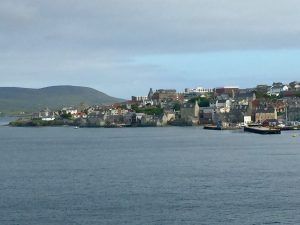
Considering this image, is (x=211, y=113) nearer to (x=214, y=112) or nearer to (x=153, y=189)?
(x=214, y=112)

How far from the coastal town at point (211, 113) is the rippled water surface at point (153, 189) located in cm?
4299

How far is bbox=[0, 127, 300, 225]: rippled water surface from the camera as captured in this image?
20984 millimetres

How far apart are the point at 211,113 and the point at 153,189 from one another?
71833 mm

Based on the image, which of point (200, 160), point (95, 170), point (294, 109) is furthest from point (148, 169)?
point (294, 109)

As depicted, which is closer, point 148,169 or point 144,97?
point 148,169

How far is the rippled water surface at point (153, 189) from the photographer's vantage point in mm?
20984

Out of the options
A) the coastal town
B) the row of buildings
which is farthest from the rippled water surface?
the row of buildings

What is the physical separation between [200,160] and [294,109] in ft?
185

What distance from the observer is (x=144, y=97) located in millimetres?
148625

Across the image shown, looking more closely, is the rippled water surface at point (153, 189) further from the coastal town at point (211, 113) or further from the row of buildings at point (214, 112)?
the row of buildings at point (214, 112)

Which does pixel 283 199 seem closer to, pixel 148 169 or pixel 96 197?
pixel 96 197

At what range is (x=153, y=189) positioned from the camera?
25.7 m

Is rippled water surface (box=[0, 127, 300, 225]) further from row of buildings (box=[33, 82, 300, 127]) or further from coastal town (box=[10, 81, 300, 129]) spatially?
row of buildings (box=[33, 82, 300, 127])

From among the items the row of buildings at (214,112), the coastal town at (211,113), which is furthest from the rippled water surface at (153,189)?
the row of buildings at (214,112)
